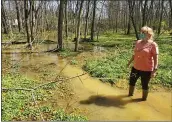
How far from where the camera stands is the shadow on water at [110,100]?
6.74m

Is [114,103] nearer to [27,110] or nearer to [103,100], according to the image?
[103,100]

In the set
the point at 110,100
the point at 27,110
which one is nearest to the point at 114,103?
the point at 110,100

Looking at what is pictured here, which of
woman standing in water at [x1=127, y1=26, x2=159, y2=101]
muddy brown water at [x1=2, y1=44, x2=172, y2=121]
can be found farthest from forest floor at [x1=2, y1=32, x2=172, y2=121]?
woman standing in water at [x1=127, y1=26, x2=159, y2=101]

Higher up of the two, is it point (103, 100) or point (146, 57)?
point (146, 57)

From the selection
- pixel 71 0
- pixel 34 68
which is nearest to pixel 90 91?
pixel 34 68

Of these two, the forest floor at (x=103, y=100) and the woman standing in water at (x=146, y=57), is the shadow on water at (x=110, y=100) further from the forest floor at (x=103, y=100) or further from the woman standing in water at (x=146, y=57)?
the woman standing in water at (x=146, y=57)

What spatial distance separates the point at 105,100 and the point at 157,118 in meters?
1.46

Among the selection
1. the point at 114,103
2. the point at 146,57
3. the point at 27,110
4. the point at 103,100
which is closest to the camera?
the point at 27,110

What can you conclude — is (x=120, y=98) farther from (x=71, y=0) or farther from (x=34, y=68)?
(x=71, y=0)

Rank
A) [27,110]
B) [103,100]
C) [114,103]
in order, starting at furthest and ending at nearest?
[103,100]
[114,103]
[27,110]

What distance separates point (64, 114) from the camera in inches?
232

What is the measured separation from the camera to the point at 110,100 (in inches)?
278

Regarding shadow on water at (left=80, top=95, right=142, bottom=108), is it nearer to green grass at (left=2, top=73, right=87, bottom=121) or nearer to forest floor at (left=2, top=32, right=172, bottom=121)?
forest floor at (left=2, top=32, right=172, bottom=121)

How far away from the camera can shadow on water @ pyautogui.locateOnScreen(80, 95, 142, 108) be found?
674 centimetres
